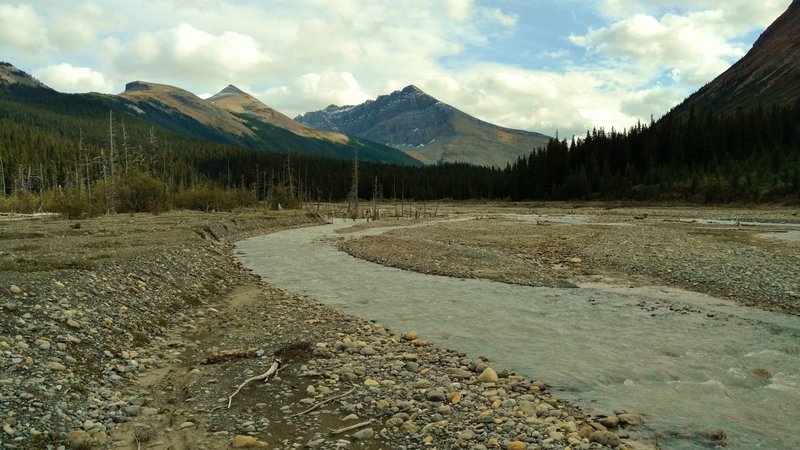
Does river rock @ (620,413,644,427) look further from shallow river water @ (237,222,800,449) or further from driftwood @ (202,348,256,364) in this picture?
driftwood @ (202,348,256,364)

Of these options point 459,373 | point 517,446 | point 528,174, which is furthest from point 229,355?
point 528,174

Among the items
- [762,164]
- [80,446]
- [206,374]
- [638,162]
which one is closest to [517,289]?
[206,374]

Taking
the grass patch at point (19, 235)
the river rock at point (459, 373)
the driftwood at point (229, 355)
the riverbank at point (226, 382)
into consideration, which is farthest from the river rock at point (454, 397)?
the grass patch at point (19, 235)

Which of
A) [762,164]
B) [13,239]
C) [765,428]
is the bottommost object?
[765,428]

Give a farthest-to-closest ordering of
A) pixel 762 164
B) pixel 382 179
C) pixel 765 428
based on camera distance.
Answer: pixel 382 179
pixel 762 164
pixel 765 428

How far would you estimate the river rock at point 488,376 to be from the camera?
12039 mm

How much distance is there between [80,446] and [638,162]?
460 ft

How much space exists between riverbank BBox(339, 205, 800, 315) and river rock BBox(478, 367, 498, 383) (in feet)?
46.4

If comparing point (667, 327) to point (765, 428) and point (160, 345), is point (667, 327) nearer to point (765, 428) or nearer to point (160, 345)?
point (765, 428)

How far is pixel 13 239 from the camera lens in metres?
29.9

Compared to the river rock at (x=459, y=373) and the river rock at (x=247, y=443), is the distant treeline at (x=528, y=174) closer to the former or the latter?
the river rock at (x=459, y=373)

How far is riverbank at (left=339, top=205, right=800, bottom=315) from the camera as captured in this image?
24.0m

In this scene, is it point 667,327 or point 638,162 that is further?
point 638,162

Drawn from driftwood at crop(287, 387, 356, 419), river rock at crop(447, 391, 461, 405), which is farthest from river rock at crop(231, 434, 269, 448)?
river rock at crop(447, 391, 461, 405)
